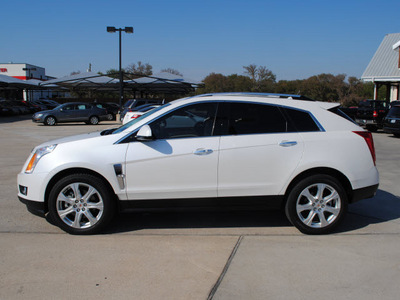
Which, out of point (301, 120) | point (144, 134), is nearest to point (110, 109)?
point (144, 134)

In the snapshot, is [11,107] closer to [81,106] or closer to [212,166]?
[81,106]

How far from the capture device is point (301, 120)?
5.00 meters

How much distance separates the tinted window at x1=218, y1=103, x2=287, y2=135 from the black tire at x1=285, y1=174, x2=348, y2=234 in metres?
0.76

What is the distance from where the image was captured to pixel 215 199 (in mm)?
4820

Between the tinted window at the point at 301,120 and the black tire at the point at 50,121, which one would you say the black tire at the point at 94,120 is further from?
the tinted window at the point at 301,120

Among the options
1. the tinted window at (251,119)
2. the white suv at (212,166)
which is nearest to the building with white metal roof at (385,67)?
the white suv at (212,166)

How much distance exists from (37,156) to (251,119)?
2668 millimetres

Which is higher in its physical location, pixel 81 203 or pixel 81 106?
pixel 81 106

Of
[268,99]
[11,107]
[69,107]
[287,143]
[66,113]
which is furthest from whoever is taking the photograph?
[11,107]

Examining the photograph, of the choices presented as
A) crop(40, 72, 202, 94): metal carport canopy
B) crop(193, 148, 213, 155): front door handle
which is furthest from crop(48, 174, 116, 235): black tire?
crop(40, 72, 202, 94): metal carport canopy
